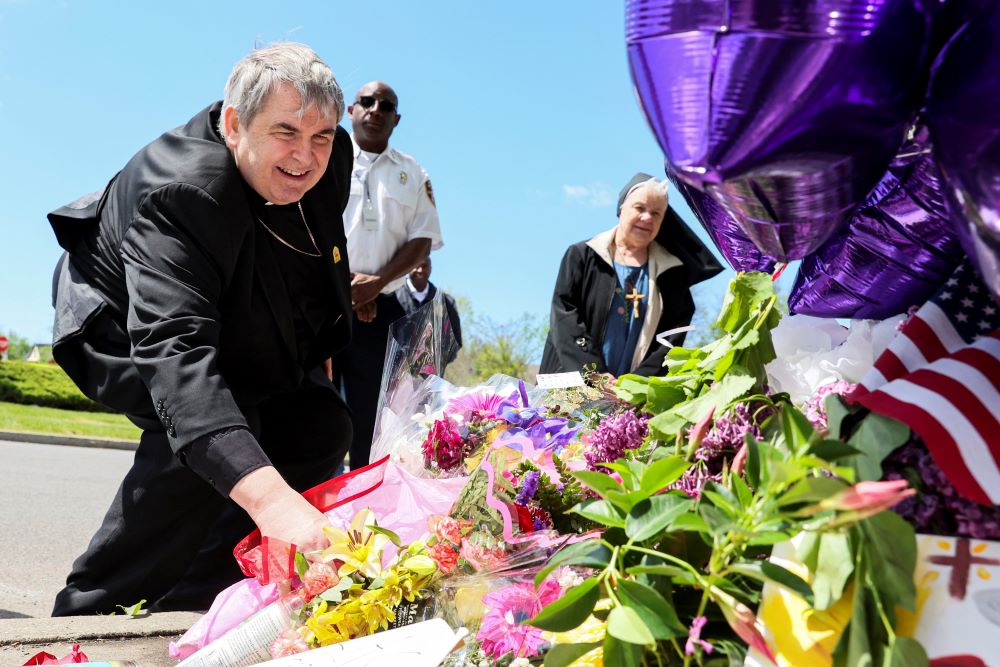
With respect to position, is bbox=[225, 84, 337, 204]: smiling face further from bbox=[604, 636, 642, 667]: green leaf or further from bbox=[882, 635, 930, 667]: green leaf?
bbox=[882, 635, 930, 667]: green leaf

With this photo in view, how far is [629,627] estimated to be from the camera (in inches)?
32.6

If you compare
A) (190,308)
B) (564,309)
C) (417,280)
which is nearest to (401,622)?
(190,308)

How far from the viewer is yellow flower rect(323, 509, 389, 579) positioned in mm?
1374

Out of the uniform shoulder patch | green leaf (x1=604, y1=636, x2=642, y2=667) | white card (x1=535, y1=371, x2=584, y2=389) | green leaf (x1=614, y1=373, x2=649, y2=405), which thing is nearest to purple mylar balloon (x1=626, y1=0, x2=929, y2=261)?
green leaf (x1=604, y1=636, x2=642, y2=667)

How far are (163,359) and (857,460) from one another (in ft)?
4.80

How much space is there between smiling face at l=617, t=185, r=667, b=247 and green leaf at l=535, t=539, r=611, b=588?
12.3ft

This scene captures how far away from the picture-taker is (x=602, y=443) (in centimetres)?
131

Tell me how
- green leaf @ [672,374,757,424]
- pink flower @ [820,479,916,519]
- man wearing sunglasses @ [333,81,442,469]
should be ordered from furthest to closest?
man wearing sunglasses @ [333,81,442,469] < green leaf @ [672,374,757,424] < pink flower @ [820,479,916,519]

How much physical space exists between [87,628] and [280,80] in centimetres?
122

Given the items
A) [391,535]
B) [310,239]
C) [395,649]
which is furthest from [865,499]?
[310,239]

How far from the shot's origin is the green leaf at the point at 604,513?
910mm

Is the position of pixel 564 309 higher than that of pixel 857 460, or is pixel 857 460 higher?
pixel 857 460

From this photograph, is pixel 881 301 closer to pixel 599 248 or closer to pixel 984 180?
pixel 984 180

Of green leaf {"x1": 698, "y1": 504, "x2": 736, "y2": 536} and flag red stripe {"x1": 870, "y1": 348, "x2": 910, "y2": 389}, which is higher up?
flag red stripe {"x1": 870, "y1": 348, "x2": 910, "y2": 389}
